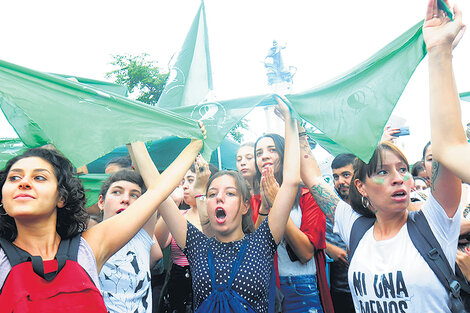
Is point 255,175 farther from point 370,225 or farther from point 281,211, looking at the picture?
point 370,225

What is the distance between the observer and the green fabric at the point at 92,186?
148 inches

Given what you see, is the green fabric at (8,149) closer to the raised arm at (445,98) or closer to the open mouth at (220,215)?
the open mouth at (220,215)

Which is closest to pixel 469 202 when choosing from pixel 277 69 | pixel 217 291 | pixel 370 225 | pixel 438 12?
pixel 370 225

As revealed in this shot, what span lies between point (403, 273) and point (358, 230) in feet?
1.52

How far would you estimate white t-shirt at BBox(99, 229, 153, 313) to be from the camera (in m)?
2.27

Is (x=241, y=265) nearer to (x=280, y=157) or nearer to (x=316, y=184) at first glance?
(x=316, y=184)

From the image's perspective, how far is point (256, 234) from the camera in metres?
2.54

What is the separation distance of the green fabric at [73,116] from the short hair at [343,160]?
1.75 meters

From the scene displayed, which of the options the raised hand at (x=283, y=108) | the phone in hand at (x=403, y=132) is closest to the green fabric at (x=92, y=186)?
the raised hand at (x=283, y=108)

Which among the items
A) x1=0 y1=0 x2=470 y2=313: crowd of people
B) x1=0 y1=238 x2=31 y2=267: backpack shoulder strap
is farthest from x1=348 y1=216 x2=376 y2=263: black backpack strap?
x1=0 y1=238 x2=31 y2=267: backpack shoulder strap

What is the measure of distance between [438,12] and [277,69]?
79.7ft

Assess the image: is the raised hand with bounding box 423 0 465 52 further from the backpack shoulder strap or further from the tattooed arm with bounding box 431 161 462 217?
the backpack shoulder strap

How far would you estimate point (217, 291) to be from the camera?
7.53 feet

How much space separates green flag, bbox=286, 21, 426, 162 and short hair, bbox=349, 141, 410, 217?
0.55 ft
